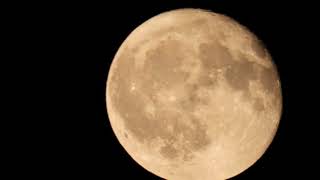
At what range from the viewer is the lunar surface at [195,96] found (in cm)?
489

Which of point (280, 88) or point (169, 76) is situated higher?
point (169, 76)

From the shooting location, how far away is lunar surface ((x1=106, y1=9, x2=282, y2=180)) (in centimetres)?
489

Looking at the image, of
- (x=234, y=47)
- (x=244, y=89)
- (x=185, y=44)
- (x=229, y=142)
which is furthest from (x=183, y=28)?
(x=229, y=142)

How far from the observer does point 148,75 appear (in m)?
5.04

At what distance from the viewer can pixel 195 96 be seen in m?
4.86

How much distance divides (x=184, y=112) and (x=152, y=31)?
950 mm

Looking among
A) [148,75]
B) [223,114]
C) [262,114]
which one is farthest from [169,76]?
[262,114]

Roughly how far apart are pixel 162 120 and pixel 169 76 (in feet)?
1.40

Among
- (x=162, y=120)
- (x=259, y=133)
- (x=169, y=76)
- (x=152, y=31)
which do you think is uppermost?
(x=152, y=31)

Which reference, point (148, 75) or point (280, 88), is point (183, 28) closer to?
point (148, 75)

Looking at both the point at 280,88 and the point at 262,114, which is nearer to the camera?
the point at 262,114

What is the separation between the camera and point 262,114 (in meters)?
5.11

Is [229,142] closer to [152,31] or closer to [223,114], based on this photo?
[223,114]

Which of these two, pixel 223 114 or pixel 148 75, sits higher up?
pixel 148 75
